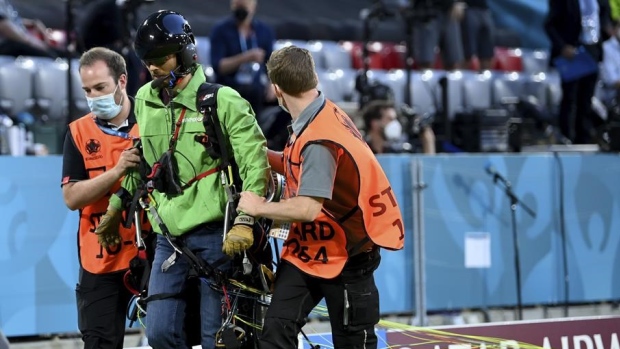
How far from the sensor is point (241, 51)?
33.3 feet

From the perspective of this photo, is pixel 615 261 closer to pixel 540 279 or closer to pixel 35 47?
pixel 540 279

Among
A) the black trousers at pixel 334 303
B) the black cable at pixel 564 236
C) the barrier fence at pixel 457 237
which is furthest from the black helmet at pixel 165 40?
the black cable at pixel 564 236

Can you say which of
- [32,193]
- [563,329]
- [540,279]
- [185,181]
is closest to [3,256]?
[32,193]

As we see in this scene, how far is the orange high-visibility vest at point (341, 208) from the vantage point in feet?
17.3

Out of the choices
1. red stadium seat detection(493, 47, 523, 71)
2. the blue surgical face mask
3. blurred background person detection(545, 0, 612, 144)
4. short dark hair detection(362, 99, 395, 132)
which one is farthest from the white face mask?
red stadium seat detection(493, 47, 523, 71)

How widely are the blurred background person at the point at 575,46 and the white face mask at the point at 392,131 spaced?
93.4 inches

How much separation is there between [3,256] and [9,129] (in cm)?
156

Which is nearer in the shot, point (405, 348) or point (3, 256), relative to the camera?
point (405, 348)

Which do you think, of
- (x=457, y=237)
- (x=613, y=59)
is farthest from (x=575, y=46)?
(x=457, y=237)

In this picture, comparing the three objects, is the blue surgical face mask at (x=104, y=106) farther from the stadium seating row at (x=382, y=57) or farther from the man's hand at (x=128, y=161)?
the stadium seating row at (x=382, y=57)

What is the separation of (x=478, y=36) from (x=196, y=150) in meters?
9.15

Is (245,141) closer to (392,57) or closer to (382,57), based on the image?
(382,57)

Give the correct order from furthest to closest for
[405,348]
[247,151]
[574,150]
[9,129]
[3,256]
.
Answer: [574,150]
[9,129]
[3,256]
[405,348]
[247,151]

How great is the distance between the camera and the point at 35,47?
11062 mm
